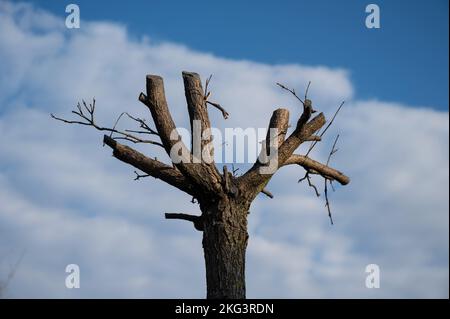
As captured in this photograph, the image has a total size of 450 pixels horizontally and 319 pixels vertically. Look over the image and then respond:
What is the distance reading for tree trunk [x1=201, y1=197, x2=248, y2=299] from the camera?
5.45 meters

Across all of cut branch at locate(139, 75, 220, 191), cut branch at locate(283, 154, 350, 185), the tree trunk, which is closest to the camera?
the tree trunk

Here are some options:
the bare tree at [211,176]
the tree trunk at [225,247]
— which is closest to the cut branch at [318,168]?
the bare tree at [211,176]

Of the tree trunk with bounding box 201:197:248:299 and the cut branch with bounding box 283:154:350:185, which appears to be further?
the cut branch with bounding box 283:154:350:185

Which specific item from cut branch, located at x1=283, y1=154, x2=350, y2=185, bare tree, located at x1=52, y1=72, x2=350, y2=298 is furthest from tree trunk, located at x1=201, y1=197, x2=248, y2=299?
cut branch, located at x1=283, y1=154, x2=350, y2=185

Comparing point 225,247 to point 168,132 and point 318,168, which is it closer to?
point 168,132

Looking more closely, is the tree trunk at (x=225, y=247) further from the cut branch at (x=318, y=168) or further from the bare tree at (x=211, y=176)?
the cut branch at (x=318, y=168)

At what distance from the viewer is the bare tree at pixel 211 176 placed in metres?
5.54

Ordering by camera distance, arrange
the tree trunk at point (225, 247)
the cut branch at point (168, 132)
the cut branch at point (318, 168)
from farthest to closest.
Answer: the cut branch at point (318, 168)
the cut branch at point (168, 132)
the tree trunk at point (225, 247)

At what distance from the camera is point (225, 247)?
5562 millimetres

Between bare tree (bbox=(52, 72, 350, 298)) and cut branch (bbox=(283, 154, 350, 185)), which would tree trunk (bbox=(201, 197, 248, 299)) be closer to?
bare tree (bbox=(52, 72, 350, 298))
